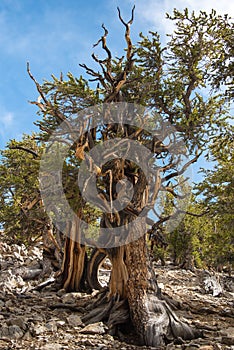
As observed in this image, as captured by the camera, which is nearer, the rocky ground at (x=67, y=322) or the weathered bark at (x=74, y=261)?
the rocky ground at (x=67, y=322)

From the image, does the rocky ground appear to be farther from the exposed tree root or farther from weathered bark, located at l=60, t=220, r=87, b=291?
weathered bark, located at l=60, t=220, r=87, b=291

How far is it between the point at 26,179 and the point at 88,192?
4290 millimetres

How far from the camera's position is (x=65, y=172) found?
9.07m

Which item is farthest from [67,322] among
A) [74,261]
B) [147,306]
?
[74,261]

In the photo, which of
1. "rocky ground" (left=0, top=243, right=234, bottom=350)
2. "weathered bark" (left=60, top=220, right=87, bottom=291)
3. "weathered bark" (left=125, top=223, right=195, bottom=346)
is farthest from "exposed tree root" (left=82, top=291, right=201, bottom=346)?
"weathered bark" (left=60, top=220, right=87, bottom=291)

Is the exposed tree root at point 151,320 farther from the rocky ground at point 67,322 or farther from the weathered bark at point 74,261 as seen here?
the weathered bark at point 74,261

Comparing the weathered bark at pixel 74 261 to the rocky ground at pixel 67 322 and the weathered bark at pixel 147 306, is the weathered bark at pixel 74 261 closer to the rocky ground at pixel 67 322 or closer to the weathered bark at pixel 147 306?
the rocky ground at pixel 67 322

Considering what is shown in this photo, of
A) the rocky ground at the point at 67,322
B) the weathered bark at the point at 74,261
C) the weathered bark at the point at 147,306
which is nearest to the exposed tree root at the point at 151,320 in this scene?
the weathered bark at the point at 147,306

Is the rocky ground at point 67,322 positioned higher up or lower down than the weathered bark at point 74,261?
lower down

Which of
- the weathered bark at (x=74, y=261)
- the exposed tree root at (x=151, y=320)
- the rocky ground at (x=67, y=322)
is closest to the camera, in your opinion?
the rocky ground at (x=67, y=322)

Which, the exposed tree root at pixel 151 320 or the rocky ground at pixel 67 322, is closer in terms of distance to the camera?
the rocky ground at pixel 67 322

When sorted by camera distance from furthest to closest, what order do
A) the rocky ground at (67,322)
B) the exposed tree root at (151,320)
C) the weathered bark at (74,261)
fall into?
the weathered bark at (74,261)
the exposed tree root at (151,320)
the rocky ground at (67,322)

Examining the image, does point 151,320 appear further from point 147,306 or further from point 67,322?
point 67,322

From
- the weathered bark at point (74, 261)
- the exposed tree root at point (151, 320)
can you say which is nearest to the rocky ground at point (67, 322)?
the exposed tree root at point (151, 320)
